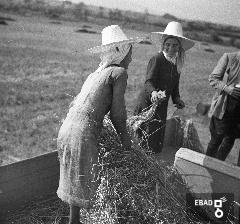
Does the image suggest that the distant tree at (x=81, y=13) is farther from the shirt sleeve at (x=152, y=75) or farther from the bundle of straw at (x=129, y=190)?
the bundle of straw at (x=129, y=190)

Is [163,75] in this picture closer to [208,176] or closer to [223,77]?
[223,77]

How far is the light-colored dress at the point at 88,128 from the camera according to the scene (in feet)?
8.48

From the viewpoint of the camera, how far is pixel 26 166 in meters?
3.16

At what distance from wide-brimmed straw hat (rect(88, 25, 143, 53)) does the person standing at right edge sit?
1.67 meters

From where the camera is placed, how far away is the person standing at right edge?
398 centimetres

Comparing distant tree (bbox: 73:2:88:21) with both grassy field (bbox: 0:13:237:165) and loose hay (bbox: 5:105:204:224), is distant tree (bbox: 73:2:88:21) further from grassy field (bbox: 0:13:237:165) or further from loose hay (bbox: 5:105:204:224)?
loose hay (bbox: 5:105:204:224)

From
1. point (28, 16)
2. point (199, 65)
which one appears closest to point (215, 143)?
point (199, 65)

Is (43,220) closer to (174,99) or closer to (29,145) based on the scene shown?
(174,99)

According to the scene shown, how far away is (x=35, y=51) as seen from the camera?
16141 mm

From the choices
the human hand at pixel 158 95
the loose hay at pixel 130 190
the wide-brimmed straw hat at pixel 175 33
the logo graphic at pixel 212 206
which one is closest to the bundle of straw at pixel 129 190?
the loose hay at pixel 130 190

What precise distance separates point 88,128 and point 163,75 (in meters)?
1.42

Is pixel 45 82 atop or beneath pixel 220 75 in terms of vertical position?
beneath

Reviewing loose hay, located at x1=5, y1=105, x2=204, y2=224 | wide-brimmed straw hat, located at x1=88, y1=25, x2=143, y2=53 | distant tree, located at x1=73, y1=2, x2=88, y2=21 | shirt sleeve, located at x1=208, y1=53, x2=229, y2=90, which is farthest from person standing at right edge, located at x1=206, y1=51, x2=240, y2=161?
distant tree, located at x1=73, y1=2, x2=88, y2=21

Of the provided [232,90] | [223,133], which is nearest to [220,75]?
[232,90]
